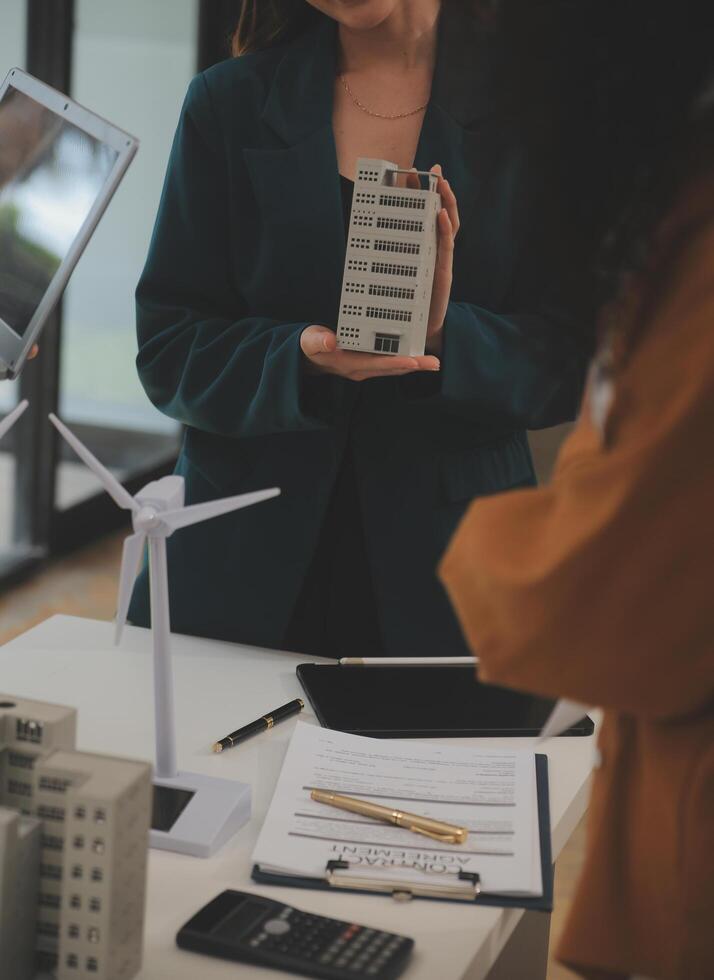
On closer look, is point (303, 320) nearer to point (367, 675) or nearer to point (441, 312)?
point (441, 312)

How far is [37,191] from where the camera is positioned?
1.38 meters

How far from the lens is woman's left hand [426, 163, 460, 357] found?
4.71 ft

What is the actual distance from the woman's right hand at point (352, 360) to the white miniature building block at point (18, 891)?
745 mm

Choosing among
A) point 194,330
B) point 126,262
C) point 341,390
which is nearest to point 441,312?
point 341,390

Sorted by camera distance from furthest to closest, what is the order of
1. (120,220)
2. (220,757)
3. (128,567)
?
(120,220) → (220,757) → (128,567)

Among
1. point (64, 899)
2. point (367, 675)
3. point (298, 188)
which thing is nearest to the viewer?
point (64, 899)

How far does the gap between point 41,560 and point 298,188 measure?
269cm

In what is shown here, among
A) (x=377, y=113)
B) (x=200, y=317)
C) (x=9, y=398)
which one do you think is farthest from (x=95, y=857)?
(x=9, y=398)

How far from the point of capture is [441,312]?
1.52 metres

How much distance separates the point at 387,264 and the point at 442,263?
0.08 metres

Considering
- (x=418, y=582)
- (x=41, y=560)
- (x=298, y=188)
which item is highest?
(x=298, y=188)

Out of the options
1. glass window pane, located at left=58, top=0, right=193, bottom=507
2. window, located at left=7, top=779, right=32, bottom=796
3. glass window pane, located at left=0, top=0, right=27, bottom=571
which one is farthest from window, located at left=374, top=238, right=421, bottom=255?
glass window pane, located at left=58, top=0, right=193, bottom=507

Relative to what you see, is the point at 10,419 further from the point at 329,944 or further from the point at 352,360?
the point at 329,944

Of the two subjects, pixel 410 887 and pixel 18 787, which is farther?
pixel 410 887
